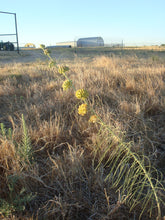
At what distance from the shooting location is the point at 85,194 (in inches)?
48.5

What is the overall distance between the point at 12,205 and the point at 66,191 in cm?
32

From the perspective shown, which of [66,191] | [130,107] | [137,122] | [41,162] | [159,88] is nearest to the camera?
[66,191]

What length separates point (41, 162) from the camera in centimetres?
150

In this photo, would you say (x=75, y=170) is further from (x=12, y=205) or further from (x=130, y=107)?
(x=130, y=107)

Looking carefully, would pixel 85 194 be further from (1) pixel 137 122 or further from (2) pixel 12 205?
(1) pixel 137 122

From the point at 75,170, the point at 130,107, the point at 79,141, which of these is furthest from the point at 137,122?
the point at 75,170

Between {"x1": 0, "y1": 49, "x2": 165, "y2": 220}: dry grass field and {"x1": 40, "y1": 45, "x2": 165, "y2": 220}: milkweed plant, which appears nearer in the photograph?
{"x1": 40, "y1": 45, "x2": 165, "y2": 220}: milkweed plant

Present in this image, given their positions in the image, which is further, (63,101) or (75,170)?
(63,101)

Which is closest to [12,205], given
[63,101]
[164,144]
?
[164,144]

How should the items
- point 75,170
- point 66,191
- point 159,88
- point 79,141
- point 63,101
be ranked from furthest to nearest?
1. point 159,88
2. point 63,101
3. point 79,141
4. point 75,170
5. point 66,191

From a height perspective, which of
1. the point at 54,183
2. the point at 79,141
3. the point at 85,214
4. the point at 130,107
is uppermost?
the point at 130,107

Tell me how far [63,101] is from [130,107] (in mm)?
863

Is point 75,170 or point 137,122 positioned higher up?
point 137,122

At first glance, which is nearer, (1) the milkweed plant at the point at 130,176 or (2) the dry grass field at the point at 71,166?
(1) the milkweed plant at the point at 130,176
